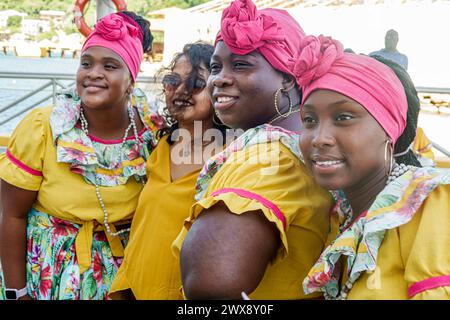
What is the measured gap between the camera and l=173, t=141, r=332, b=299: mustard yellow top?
→ 5.51 feet

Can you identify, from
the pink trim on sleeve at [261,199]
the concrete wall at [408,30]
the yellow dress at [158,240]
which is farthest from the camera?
the concrete wall at [408,30]

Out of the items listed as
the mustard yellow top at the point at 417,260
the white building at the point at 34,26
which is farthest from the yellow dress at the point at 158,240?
the white building at the point at 34,26

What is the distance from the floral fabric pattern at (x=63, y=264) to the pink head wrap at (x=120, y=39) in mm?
859

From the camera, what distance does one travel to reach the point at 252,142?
1888 millimetres

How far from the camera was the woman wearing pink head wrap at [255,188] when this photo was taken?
163cm

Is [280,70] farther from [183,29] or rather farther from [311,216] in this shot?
[183,29]

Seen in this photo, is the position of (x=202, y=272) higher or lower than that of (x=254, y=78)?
lower

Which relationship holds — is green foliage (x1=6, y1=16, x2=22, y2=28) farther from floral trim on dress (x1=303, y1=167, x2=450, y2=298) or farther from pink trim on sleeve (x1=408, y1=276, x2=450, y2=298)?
pink trim on sleeve (x1=408, y1=276, x2=450, y2=298)

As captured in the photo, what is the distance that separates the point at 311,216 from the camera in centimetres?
183

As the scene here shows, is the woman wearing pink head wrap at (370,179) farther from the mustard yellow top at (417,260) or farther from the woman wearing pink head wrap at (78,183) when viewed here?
the woman wearing pink head wrap at (78,183)

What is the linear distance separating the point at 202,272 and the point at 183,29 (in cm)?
1623

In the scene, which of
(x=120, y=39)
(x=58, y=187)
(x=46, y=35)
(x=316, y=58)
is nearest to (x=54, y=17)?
(x=46, y=35)

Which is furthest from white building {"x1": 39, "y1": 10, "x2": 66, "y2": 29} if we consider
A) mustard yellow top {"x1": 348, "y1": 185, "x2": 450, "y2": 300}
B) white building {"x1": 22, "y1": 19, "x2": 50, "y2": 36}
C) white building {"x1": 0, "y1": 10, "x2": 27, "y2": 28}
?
mustard yellow top {"x1": 348, "y1": 185, "x2": 450, "y2": 300}
